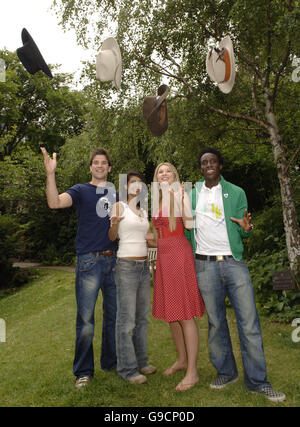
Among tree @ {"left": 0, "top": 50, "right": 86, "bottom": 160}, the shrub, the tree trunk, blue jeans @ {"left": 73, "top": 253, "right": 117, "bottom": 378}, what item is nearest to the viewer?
blue jeans @ {"left": 73, "top": 253, "right": 117, "bottom": 378}

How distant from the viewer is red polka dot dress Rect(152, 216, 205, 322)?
11.8ft

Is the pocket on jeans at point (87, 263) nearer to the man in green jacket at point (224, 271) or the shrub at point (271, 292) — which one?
the man in green jacket at point (224, 271)

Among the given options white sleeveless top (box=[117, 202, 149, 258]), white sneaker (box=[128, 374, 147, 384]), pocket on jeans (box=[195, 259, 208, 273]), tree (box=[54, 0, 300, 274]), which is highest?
tree (box=[54, 0, 300, 274])

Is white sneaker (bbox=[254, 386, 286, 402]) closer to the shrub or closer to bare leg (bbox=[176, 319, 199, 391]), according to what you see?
bare leg (bbox=[176, 319, 199, 391])

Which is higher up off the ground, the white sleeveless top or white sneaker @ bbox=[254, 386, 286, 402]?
the white sleeveless top

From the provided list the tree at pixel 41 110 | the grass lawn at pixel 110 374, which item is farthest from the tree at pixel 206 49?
the tree at pixel 41 110

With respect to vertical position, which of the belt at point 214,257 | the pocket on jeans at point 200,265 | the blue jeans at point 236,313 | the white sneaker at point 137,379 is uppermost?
the belt at point 214,257

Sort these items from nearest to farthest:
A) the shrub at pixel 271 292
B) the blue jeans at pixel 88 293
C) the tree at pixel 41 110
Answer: the blue jeans at pixel 88 293 → the shrub at pixel 271 292 → the tree at pixel 41 110

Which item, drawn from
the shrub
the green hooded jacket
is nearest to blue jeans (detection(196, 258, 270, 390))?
the green hooded jacket

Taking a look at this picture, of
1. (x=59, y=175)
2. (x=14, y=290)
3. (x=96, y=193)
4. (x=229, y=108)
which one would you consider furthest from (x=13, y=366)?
(x=59, y=175)

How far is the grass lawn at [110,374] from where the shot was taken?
3.45 m

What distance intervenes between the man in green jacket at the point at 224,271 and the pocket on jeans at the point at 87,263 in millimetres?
975

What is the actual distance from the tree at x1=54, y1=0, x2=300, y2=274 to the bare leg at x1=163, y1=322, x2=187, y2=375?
144 inches

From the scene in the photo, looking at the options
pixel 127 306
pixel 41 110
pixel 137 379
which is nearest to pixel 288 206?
pixel 127 306
